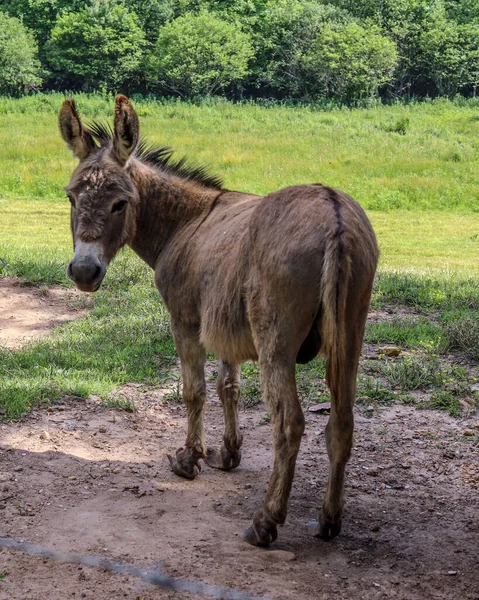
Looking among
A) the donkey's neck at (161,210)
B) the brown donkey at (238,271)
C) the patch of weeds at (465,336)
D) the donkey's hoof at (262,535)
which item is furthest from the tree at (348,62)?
the donkey's hoof at (262,535)

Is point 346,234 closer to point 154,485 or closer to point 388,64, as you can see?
point 154,485

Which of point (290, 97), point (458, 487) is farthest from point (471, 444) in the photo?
point (290, 97)

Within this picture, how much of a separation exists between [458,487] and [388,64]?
142 ft

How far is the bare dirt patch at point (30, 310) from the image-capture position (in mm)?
7469

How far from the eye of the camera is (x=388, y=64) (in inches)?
1758

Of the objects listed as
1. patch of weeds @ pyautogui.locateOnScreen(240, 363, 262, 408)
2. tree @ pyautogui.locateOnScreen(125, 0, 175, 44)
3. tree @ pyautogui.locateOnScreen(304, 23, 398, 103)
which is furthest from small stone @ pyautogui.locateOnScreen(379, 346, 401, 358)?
tree @ pyautogui.locateOnScreen(125, 0, 175, 44)

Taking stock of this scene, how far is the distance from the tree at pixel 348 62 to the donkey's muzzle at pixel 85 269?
134 feet

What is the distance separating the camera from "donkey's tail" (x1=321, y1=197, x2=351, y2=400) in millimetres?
3500

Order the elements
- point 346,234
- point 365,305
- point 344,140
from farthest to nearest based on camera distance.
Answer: point 344,140
point 365,305
point 346,234

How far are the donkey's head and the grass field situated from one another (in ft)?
5.44

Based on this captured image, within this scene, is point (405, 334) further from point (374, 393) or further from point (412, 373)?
point (374, 393)

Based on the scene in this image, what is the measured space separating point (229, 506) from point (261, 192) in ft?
50.9

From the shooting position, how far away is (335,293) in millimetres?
3521

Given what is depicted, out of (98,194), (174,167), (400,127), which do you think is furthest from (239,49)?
(98,194)
